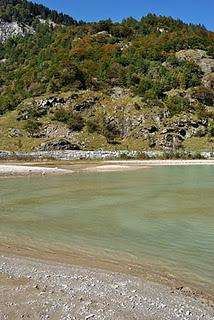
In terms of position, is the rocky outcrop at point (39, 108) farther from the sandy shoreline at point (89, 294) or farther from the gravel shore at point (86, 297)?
the gravel shore at point (86, 297)

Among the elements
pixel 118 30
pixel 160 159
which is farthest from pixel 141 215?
pixel 118 30

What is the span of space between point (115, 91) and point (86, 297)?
336 feet

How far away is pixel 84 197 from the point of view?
28938 mm

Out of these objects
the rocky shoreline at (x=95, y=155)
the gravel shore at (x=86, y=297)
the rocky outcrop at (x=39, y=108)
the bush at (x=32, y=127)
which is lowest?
the gravel shore at (x=86, y=297)

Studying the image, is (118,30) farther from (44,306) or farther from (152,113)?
(44,306)

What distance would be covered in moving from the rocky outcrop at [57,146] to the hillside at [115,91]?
464 millimetres

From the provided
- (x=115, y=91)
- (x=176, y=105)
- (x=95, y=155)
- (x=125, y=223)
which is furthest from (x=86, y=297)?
(x=115, y=91)

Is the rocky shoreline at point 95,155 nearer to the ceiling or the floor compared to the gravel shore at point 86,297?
nearer to the ceiling

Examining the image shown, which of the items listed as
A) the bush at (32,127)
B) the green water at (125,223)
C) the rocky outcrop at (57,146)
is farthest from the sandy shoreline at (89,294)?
the bush at (32,127)

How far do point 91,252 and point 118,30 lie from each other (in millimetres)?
147618

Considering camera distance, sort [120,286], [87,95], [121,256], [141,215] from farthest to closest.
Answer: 1. [87,95]
2. [141,215]
3. [121,256]
4. [120,286]

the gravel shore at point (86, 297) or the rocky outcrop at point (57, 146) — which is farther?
the rocky outcrop at point (57, 146)

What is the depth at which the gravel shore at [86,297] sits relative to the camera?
8.37 m

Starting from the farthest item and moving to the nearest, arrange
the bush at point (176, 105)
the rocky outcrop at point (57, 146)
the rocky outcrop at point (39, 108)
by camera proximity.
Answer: the rocky outcrop at point (39, 108)
the bush at point (176, 105)
the rocky outcrop at point (57, 146)
